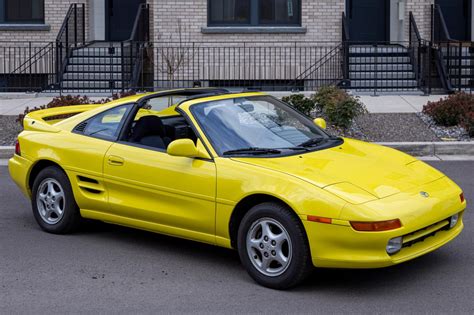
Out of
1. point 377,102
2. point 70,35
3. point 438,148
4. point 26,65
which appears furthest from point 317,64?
point 438,148

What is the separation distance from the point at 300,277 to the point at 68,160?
107 inches

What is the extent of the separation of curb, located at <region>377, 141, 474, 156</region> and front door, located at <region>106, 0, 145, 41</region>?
1070cm

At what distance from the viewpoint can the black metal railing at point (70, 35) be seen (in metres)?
20.6

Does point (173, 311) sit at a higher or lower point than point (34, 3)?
lower

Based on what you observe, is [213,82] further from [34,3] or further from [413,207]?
[413,207]

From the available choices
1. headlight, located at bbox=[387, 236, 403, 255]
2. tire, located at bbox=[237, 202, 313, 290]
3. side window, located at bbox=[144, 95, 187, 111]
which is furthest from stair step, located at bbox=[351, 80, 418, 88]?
headlight, located at bbox=[387, 236, 403, 255]

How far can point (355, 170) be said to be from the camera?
7.00 metres

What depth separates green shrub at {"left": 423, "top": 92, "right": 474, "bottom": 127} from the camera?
15.5 meters

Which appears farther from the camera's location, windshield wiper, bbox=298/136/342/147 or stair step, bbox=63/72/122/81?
stair step, bbox=63/72/122/81

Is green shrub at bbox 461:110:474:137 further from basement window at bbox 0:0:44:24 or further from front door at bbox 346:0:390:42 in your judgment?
basement window at bbox 0:0:44:24

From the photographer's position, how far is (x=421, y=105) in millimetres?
18188

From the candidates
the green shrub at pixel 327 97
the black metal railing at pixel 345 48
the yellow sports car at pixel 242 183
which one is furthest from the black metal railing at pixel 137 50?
the yellow sports car at pixel 242 183

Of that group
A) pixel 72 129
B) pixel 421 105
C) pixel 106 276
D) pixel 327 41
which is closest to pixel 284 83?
pixel 327 41

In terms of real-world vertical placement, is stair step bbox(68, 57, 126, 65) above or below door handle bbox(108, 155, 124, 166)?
above
